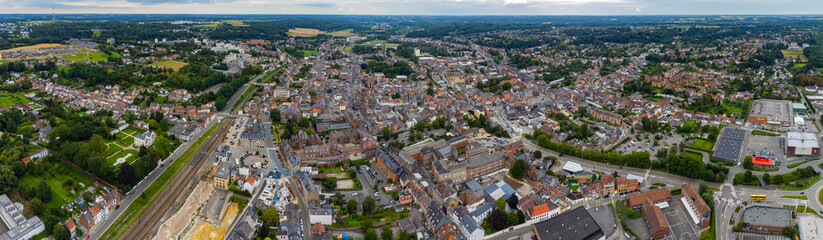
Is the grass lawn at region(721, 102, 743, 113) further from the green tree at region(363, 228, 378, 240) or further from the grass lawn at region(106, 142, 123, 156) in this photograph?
the grass lawn at region(106, 142, 123, 156)

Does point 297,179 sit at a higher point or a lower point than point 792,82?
lower

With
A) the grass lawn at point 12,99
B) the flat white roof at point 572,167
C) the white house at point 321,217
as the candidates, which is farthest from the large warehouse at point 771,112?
the grass lawn at point 12,99

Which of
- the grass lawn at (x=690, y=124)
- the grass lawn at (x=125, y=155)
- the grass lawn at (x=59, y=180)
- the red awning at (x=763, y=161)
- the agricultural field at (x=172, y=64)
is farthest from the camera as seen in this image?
the agricultural field at (x=172, y=64)

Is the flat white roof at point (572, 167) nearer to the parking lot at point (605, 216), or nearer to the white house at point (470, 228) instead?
the parking lot at point (605, 216)

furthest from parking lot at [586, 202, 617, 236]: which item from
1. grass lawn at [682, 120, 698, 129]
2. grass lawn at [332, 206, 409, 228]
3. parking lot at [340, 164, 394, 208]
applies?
grass lawn at [682, 120, 698, 129]

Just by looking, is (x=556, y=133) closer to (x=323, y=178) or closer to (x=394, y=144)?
(x=394, y=144)

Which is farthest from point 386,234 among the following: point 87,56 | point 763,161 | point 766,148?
point 87,56

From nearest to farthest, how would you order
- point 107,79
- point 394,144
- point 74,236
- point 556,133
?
1. point 74,236
2. point 394,144
3. point 556,133
4. point 107,79

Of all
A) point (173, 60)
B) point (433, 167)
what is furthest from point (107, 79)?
point (433, 167)
